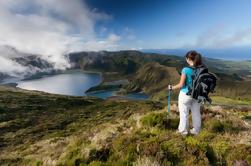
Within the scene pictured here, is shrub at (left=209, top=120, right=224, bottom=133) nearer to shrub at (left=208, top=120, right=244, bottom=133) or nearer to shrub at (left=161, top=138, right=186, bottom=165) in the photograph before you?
shrub at (left=208, top=120, right=244, bottom=133)

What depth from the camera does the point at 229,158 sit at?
6.88 m

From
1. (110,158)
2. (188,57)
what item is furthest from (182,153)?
(188,57)

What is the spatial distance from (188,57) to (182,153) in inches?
126

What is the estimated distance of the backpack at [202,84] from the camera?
8.10m

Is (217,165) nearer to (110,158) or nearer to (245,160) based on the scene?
(245,160)

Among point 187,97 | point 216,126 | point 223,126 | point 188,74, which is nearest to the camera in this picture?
point 188,74

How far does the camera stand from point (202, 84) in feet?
26.6

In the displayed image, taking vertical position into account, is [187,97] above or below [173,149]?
above

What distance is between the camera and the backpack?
26.6 feet

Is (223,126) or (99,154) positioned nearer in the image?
(99,154)

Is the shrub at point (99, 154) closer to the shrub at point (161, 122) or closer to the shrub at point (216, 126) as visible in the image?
the shrub at point (161, 122)

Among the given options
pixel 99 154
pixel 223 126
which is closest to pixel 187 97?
pixel 223 126

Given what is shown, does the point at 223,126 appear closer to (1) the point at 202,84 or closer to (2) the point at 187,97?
(2) the point at 187,97

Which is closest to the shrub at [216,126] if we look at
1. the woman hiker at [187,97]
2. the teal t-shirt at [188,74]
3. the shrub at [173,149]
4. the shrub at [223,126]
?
the shrub at [223,126]
